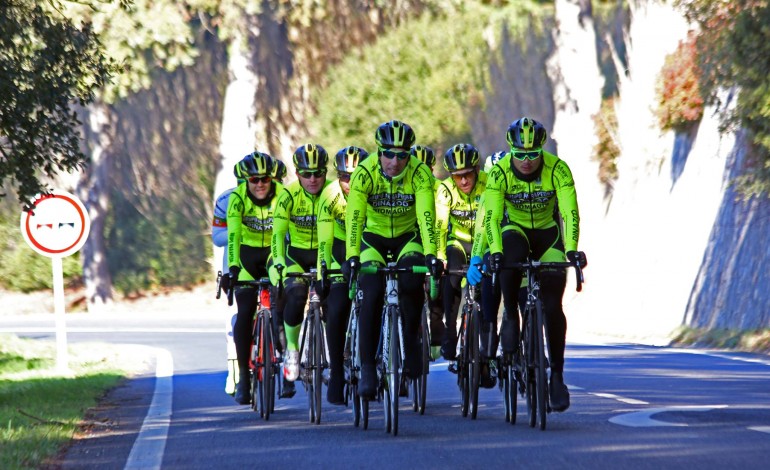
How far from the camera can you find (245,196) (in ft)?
44.1

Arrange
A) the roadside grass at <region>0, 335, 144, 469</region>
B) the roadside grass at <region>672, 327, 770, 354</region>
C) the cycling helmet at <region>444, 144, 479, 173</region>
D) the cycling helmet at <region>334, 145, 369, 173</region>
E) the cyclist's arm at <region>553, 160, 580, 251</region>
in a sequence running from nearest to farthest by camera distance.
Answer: the roadside grass at <region>0, 335, 144, 469</region>
the cyclist's arm at <region>553, 160, 580, 251</region>
the cycling helmet at <region>334, 145, 369, 173</region>
the cycling helmet at <region>444, 144, 479, 173</region>
the roadside grass at <region>672, 327, 770, 354</region>

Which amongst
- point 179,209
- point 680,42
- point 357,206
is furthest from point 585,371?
point 179,209

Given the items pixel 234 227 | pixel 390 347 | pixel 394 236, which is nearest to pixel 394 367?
pixel 390 347

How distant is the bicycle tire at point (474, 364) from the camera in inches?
462

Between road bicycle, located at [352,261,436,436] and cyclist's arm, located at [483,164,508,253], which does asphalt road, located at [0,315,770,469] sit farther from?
cyclist's arm, located at [483,164,508,253]

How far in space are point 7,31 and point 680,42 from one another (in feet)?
62.1

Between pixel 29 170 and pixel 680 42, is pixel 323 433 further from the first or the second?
pixel 680 42

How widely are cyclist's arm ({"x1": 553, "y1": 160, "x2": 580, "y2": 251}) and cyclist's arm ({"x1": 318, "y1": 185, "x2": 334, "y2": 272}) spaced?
5.75ft

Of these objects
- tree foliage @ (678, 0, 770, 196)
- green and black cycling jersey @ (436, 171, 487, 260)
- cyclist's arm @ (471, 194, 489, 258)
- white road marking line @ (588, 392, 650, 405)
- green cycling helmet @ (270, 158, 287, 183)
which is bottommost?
white road marking line @ (588, 392, 650, 405)

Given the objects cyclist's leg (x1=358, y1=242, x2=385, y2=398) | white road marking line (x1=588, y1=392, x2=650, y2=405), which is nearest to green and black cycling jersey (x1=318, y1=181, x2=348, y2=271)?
cyclist's leg (x1=358, y1=242, x2=385, y2=398)

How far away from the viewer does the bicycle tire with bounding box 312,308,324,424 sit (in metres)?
11.8

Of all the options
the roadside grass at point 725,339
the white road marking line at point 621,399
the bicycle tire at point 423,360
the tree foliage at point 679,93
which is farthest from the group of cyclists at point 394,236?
the tree foliage at point 679,93

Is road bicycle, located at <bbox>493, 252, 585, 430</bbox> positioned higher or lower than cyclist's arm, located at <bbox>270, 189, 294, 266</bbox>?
lower

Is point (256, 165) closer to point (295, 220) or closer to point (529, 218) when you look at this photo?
point (295, 220)
